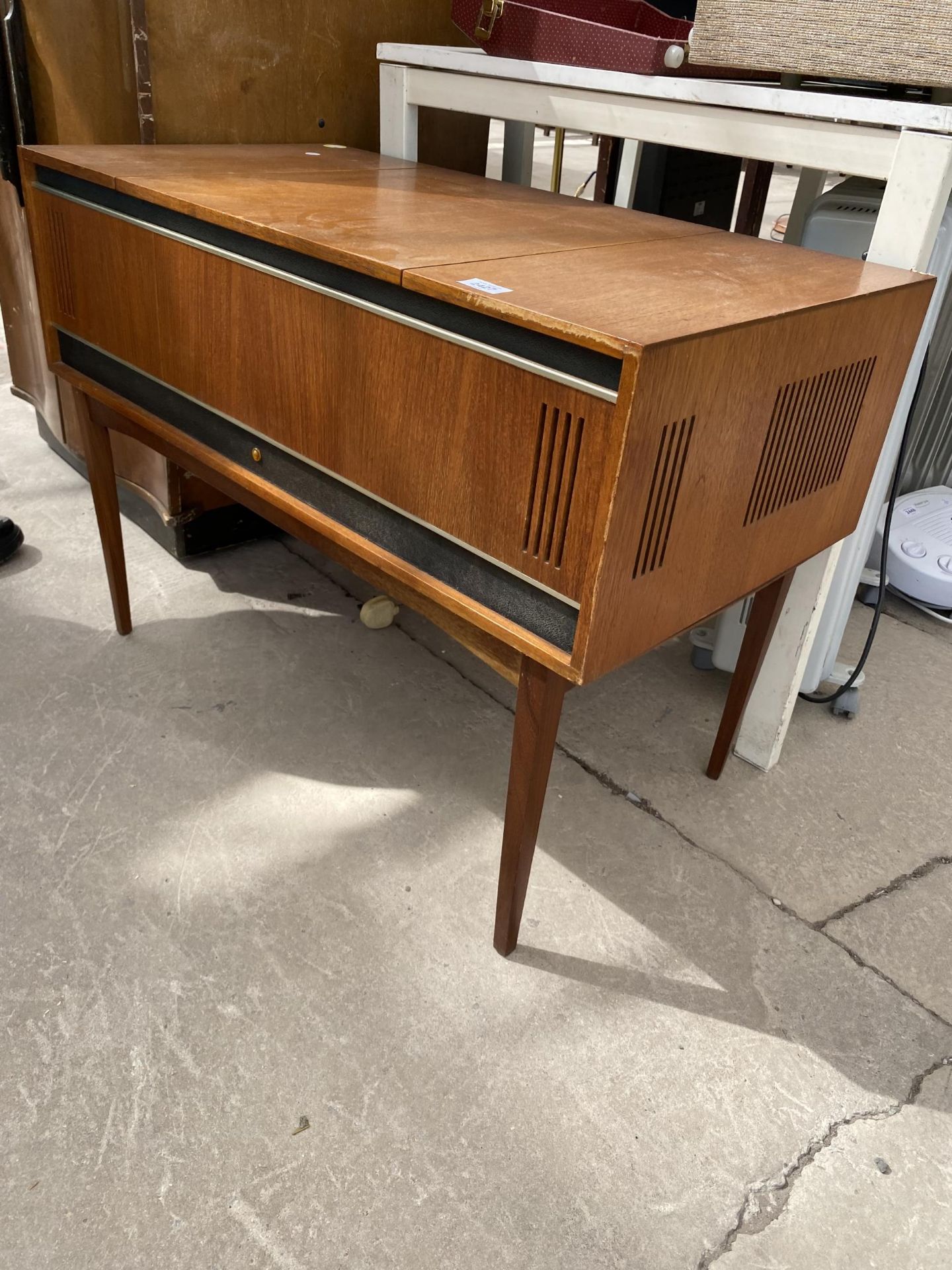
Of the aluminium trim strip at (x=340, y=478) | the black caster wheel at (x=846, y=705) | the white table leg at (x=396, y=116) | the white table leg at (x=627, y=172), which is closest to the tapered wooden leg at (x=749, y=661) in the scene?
the black caster wheel at (x=846, y=705)

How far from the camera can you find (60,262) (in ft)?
5.22

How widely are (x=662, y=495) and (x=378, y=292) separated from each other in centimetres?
37

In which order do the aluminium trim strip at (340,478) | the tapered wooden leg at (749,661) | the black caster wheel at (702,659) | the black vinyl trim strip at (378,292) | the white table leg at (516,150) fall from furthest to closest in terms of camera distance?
the white table leg at (516,150)
the black caster wheel at (702,659)
the tapered wooden leg at (749,661)
the aluminium trim strip at (340,478)
the black vinyl trim strip at (378,292)

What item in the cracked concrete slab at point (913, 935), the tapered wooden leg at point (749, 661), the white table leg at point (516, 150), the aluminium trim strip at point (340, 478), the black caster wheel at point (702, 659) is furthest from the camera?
the white table leg at point (516, 150)

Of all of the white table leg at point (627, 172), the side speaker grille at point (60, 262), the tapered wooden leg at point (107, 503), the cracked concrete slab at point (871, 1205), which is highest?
the white table leg at point (627, 172)

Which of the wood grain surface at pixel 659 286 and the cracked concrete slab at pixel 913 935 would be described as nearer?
the wood grain surface at pixel 659 286

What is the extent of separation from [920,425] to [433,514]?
74.2 inches

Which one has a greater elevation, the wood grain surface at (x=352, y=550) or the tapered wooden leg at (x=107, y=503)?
the wood grain surface at (x=352, y=550)

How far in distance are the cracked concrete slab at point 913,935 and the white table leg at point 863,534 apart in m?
0.33

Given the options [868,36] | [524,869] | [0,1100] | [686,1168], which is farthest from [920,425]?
[0,1100]

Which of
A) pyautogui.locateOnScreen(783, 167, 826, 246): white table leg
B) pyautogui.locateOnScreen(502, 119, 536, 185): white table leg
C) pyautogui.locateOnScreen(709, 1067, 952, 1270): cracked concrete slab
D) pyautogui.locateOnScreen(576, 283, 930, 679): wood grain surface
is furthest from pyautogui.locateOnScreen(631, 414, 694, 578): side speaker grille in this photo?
pyautogui.locateOnScreen(502, 119, 536, 185): white table leg

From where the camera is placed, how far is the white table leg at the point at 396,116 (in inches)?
73.2

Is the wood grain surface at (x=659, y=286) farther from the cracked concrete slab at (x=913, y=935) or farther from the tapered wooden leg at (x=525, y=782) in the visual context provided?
the cracked concrete slab at (x=913, y=935)

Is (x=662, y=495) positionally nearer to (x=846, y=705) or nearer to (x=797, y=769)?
(x=797, y=769)
